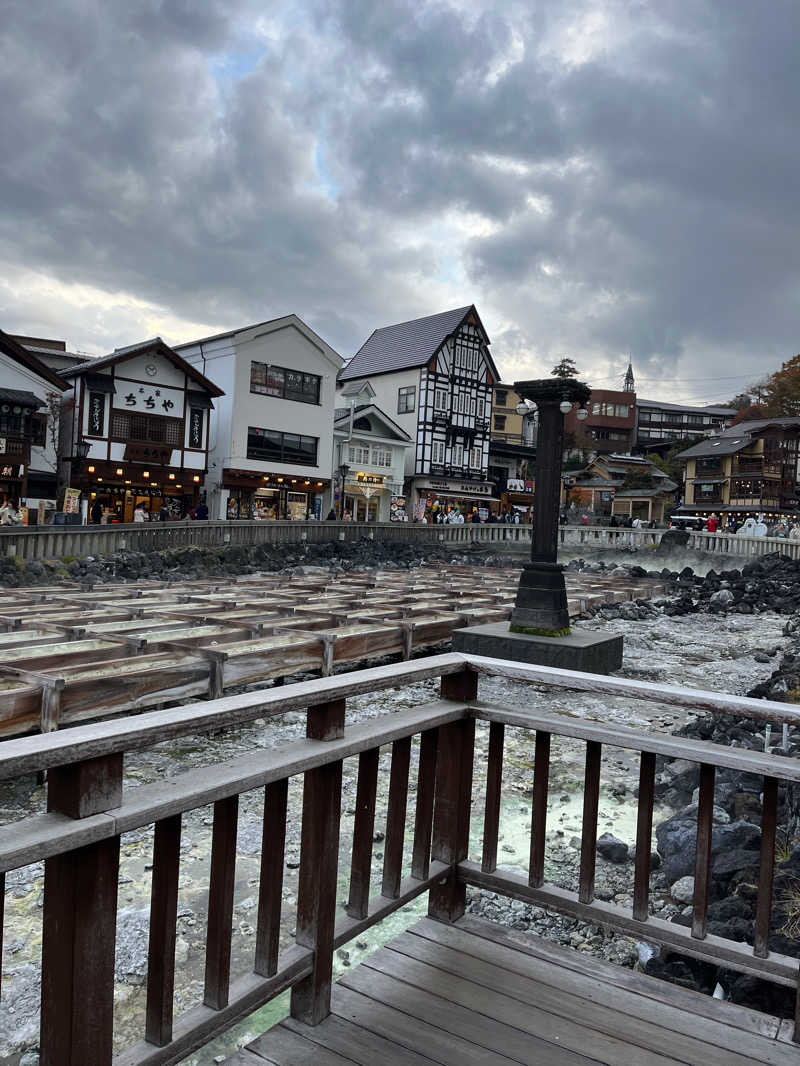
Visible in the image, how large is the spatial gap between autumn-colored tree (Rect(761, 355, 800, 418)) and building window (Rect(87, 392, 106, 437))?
170ft

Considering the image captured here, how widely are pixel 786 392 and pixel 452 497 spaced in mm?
33111

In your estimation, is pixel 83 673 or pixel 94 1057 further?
pixel 83 673

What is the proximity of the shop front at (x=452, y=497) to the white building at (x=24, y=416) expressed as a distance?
70.4ft

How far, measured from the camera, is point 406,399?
46.1 meters

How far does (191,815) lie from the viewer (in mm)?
5773

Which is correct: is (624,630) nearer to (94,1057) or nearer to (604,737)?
(604,737)

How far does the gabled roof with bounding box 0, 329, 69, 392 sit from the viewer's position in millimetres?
28125

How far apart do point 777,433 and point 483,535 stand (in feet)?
82.2

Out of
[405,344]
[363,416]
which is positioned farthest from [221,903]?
[405,344]

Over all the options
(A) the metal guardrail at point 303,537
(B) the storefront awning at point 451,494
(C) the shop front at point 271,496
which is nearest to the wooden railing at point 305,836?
(A) the metal guardrail at point 303,537

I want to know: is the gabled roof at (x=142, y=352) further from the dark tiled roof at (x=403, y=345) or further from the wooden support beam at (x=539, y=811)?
the wooden support beam at (x=539, y=811)

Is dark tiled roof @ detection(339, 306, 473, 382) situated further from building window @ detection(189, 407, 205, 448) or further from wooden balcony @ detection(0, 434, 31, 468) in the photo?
wooden balcony @ detection(0, 434, 31, 468)

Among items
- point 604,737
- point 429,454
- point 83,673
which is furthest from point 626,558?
point 604,737

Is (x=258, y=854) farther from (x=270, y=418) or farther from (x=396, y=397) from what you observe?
(x=396, y=397)
